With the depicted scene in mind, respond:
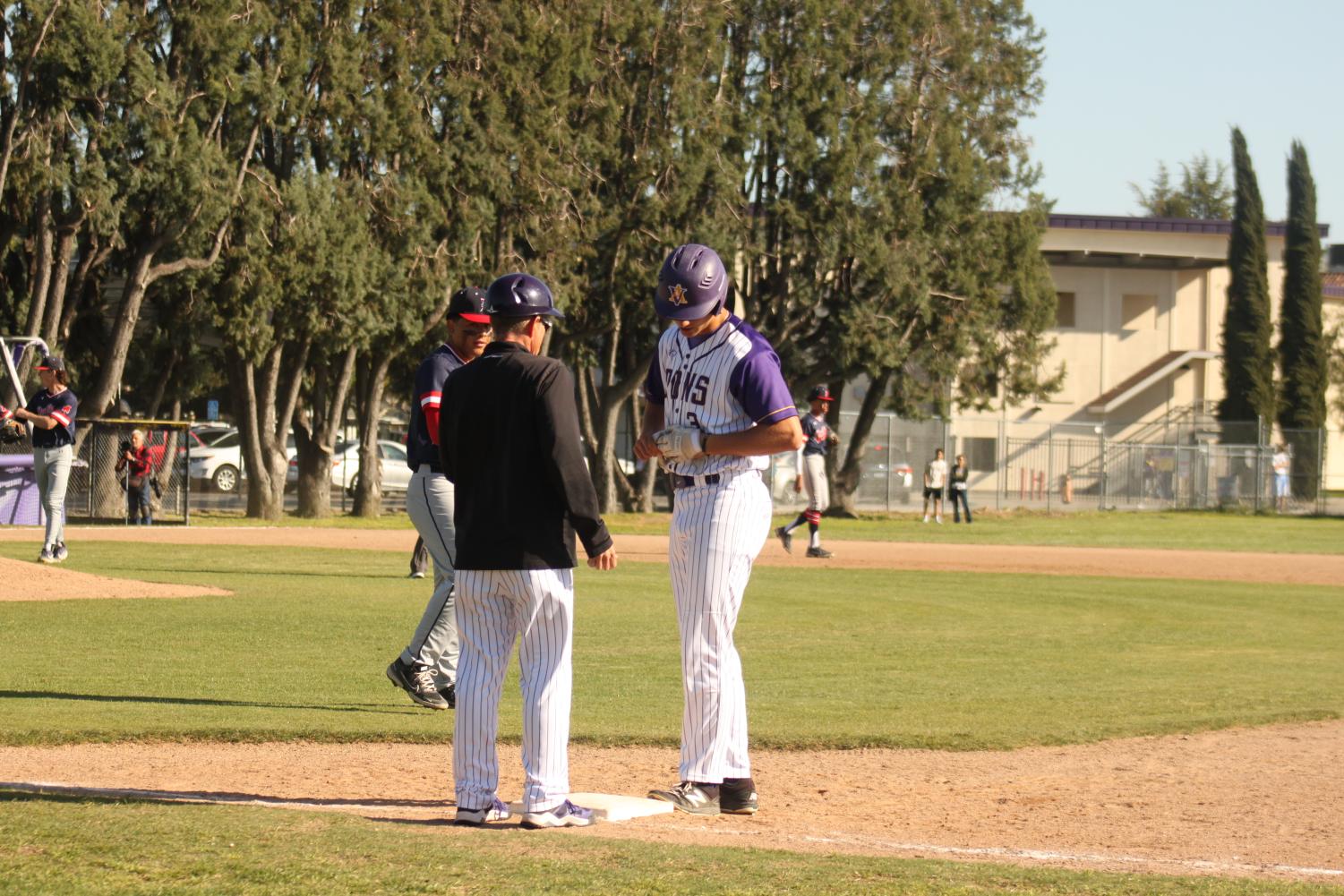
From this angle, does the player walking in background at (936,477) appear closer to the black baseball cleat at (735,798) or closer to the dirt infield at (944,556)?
the dirt infield at (944,556)

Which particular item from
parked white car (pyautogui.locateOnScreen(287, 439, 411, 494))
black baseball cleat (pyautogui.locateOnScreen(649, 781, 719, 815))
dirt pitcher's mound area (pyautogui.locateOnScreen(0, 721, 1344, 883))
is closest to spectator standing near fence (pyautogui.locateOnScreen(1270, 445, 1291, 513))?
parked white car (pyautogui.locateOnScreen(287, 439, 411, 494))

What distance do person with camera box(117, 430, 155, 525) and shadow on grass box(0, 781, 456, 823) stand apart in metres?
21.2

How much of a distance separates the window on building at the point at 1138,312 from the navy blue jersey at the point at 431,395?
5465 centimetres

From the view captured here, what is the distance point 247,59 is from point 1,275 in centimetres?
556

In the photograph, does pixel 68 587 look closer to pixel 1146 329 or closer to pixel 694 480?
pixel 694 480

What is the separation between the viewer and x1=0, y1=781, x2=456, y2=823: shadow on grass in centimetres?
603

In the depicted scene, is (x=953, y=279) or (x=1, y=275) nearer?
(x=1, y=275)

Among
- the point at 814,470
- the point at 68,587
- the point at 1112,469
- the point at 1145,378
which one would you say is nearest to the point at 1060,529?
the point at 1112,469

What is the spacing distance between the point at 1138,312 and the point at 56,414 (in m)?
51.6

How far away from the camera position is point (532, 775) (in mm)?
5727

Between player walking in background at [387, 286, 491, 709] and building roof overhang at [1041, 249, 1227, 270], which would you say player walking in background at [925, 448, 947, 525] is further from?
player walking in background at [387, 286, 491, 709]

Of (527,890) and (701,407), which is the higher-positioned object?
(701,407)

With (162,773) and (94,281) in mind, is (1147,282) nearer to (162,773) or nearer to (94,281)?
(94,281)

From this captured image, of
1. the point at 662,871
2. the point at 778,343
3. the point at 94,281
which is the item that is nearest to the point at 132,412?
the point at 94,281
